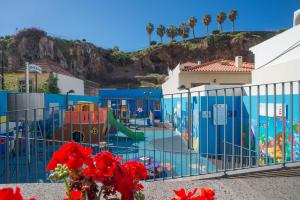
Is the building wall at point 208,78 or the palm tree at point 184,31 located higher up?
the palm tree at point 184,31

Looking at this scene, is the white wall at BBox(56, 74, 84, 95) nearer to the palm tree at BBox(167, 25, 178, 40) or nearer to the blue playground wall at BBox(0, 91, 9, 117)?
the blue playground wall at BBox(0, 91, 9, 117)

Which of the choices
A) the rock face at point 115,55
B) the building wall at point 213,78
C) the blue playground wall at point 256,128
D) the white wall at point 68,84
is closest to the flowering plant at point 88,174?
the blue playground wall at point 256,128

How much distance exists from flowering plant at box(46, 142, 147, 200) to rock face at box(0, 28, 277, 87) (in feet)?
149

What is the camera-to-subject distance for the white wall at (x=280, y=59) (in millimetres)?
9188

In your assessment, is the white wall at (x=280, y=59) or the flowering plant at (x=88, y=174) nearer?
the flowering plant at (x=88, y=174)

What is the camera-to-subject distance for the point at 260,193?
2.69 meters

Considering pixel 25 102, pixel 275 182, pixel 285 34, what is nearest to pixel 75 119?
pixel 25 102

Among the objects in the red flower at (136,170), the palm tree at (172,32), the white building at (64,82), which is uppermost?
the palm tree at (172,32)

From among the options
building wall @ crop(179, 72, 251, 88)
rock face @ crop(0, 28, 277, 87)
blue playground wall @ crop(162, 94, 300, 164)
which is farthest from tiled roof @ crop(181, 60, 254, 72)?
rock face @ crop(0, 28, 277, 87)

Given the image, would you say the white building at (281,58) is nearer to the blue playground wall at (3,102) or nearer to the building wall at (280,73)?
the building wall at (280,73)

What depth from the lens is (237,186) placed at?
2867 millimetres

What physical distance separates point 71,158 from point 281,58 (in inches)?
482

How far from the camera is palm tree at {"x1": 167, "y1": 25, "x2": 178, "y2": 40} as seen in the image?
203 feet

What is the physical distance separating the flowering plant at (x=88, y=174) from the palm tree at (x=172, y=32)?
62.4 m
